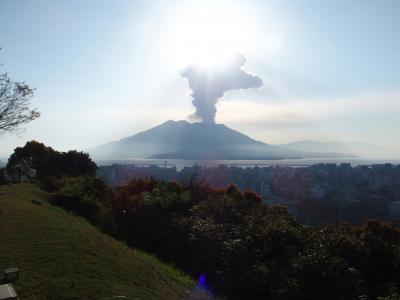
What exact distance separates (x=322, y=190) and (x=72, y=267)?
66.4m

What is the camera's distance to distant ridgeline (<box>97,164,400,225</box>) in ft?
Result: 150

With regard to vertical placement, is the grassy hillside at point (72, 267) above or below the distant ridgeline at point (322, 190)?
above

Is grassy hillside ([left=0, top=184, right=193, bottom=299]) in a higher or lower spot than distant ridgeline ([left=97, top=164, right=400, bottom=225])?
higher

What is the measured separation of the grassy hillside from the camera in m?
6.45

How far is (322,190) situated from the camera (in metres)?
69.6

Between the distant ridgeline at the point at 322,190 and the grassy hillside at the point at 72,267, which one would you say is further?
the distant ridgeline at the point at 322,190

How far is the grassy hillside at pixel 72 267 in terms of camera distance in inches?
254

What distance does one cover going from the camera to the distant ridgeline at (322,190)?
4562 centimetres

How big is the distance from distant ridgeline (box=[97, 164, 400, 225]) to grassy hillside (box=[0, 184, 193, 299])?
52.4ft

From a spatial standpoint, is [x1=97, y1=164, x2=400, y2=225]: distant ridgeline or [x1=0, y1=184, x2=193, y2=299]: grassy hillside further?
[x1=97, y1=164, x2=400, y2=225]: distant ridgeline

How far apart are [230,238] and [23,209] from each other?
6.82 metres

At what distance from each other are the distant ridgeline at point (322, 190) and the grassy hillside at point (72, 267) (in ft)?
52.4

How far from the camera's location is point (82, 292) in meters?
6.35

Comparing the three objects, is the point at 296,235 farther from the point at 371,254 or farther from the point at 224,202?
Answer: the point at 224,202
